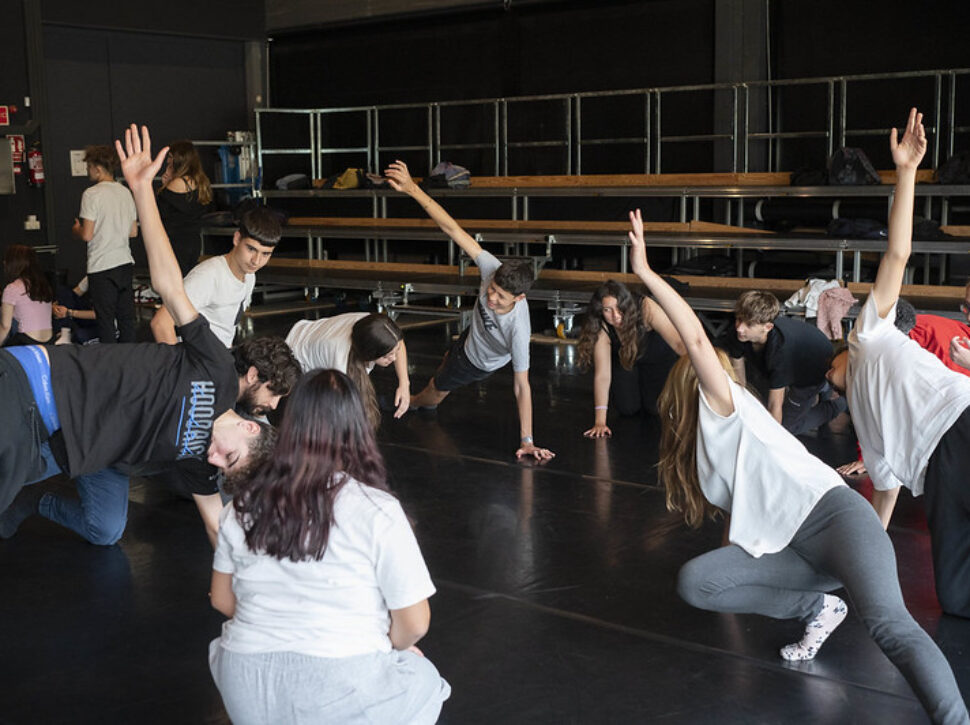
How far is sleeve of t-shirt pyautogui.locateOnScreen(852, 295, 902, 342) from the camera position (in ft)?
11.5

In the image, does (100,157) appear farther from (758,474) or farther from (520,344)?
(758,474)

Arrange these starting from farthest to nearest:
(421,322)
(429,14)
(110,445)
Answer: (429,14) < (421,322) < (110,445)

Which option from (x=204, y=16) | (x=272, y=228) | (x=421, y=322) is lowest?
(x=421, y=322)

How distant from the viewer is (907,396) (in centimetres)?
342

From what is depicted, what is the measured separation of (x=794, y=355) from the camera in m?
5.26

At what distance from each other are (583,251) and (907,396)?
7.47 metres

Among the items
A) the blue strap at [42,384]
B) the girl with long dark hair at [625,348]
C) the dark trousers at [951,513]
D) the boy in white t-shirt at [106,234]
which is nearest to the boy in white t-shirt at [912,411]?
the dark trousers at [951,513]

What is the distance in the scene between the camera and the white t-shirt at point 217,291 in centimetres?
461

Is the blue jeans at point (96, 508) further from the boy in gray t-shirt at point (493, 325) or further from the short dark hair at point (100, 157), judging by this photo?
the short dark hair at point (100, 157)

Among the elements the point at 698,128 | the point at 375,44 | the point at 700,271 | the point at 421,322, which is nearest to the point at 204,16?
the point at 375,44

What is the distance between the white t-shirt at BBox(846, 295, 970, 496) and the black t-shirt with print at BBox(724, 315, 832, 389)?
1669 millimetres

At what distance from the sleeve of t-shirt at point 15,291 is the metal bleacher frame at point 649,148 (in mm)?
4143

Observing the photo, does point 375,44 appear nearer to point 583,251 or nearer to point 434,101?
point 434,101

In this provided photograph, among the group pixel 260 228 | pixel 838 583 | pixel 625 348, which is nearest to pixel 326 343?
pixel 260 228
